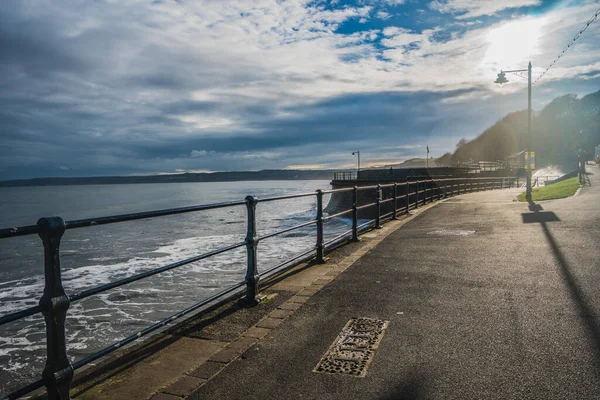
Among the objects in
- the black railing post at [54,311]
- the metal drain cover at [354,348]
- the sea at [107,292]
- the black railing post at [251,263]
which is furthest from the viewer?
the sea at [107,292]

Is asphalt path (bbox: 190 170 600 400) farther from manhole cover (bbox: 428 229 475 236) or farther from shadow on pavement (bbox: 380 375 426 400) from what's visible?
manhole cover (bbox: 428 229 475 236)

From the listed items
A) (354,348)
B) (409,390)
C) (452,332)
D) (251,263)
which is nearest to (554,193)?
(452,332)

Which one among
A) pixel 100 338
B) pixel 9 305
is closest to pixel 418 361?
pixel 100 338

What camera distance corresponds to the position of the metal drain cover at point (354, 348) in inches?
136

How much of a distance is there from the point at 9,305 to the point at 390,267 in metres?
14.6

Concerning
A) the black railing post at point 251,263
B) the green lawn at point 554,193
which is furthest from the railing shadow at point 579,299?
the green lawn at point 554,193

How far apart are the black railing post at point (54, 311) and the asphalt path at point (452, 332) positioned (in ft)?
2.91

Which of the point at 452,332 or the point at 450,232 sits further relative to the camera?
the point at 450,232

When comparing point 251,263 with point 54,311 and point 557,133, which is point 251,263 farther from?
point 557,133

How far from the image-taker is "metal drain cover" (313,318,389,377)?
3.44 m

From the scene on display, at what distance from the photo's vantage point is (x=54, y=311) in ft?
8.91

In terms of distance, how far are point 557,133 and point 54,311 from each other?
507 feet

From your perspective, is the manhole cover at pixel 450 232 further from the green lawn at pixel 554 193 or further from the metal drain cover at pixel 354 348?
the green lawn at pixel 554 193

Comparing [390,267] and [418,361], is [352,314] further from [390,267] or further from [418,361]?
[390,267]
